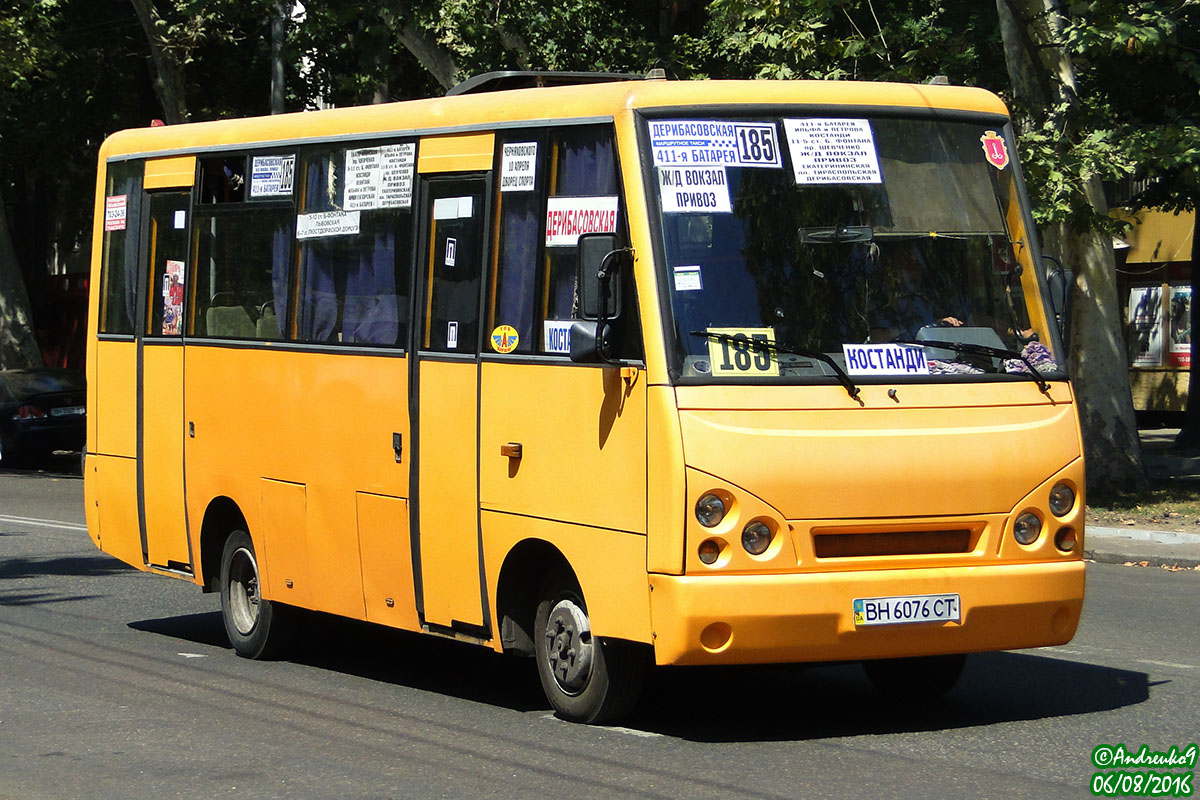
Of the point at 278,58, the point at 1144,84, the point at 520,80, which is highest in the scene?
the point at 278,58

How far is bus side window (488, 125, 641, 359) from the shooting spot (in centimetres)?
823

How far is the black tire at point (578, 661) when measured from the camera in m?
8.10

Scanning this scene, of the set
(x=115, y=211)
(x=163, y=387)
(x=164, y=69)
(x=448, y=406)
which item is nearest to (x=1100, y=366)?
(x=115, y=211)

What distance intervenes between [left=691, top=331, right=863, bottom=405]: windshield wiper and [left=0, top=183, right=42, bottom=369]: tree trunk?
29.4 meters

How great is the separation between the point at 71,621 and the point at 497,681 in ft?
12.1

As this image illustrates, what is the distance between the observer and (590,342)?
7.83 metres

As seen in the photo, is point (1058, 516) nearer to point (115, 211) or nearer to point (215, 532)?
point (215, 532)

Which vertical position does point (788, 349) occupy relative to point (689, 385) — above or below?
above

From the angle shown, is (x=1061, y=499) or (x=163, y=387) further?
(x=163, y=387)

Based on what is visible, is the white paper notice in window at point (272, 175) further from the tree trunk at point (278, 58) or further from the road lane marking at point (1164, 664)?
the tree trunk at point (278, 58)

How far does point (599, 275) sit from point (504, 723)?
2126 mm

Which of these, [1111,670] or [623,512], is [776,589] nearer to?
[623,512]

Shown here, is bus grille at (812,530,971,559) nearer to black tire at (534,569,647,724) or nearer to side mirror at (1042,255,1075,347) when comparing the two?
black tire at (534,569,647,724)
